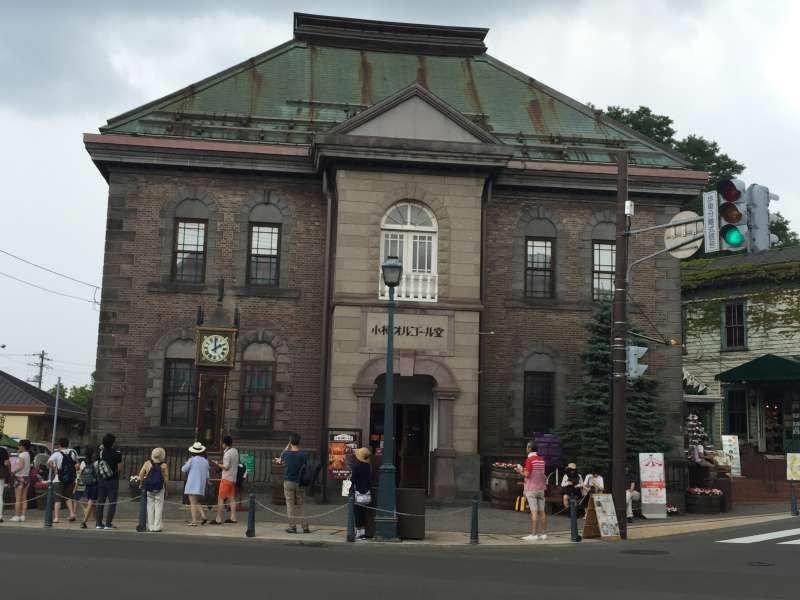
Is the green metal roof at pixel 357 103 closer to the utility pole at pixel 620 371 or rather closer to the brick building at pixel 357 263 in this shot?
the brick building at pixel 357 263

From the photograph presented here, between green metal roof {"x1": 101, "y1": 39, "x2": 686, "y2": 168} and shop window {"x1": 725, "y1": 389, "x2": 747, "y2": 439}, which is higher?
green metal roof {"x1": 101, "y1": 39, "x2": 686, "y2": 168}

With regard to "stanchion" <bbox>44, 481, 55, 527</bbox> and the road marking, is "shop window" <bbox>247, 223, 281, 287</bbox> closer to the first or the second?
"stanchion" <bbox>44, 481, 55, 527</bbox>

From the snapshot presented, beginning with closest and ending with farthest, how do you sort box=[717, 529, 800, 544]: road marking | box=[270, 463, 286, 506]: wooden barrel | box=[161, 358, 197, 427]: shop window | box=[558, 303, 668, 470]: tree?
1. box=[717, 529, 800, 544]: road marking
2. box=[270, 463, 286, 506]: wooden barrel
3. box=[558, 303, 668, 470]: tree
4. box=[161, 358, 197, 427]: shop window

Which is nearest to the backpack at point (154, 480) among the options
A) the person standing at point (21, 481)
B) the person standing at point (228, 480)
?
the person standing at point (228, 480)

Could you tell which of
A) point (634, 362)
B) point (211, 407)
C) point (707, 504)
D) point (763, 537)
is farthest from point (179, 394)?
point (763, 537)

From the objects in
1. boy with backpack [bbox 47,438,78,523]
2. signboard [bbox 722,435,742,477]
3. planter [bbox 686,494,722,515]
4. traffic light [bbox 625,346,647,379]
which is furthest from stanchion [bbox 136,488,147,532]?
signboard [bbox 722,435,742,477]

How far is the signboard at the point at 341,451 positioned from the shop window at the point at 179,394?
14.8 feet

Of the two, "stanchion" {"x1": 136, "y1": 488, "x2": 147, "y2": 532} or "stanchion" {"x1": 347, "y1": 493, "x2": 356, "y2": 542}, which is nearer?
"stanchion" {"x1": 347, "y1": 493, "x2": 356, "y2": 542}

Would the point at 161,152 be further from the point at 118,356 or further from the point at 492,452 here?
the point at 492,452

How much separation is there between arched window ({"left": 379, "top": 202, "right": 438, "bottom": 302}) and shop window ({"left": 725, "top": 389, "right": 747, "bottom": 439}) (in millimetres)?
18550

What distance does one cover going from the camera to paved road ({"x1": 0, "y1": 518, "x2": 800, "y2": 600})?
10352 mm

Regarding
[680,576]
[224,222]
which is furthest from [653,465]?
[224,222]

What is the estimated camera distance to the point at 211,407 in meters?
22.1

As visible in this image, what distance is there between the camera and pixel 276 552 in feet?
45.9
